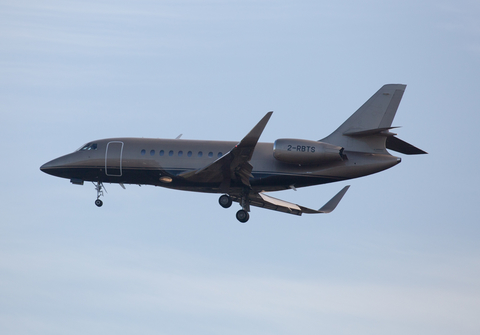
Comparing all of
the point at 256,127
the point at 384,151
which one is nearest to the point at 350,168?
the point at 384,151

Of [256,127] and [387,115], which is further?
[387,115]

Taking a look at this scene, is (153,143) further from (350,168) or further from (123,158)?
(350,168)

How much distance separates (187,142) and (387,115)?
10483 millimetres

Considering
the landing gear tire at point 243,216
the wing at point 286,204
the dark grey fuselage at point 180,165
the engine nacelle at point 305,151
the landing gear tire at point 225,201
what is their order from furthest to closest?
1. the wing at point 286,204
2. the landing gear tire at point 243,216
3. the landing gear tire at point 225,201
4. the dark grey fuselage at point 180,165
5. the engine nacelle at point 305,151

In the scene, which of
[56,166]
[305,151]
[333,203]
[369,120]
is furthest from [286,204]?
[56,166]

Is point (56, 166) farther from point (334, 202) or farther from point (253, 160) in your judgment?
point (334, 202)

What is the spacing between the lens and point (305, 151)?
39469 mm

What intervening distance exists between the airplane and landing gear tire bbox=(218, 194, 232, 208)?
31mm

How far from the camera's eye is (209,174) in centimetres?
4053

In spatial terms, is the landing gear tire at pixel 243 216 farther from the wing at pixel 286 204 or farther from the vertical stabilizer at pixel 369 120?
the vertical stabilizer at pixel 369 120

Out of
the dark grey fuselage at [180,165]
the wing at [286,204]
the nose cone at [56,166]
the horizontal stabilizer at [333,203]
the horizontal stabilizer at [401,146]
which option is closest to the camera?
the horizontal stabilizer at [401,146]

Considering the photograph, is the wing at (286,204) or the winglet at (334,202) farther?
the winglet at (334,202)

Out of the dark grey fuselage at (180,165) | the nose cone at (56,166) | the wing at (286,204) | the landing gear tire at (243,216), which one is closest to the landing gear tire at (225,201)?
the dark grey fuselage at (180,165)

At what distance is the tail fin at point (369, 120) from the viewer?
40750 mm
